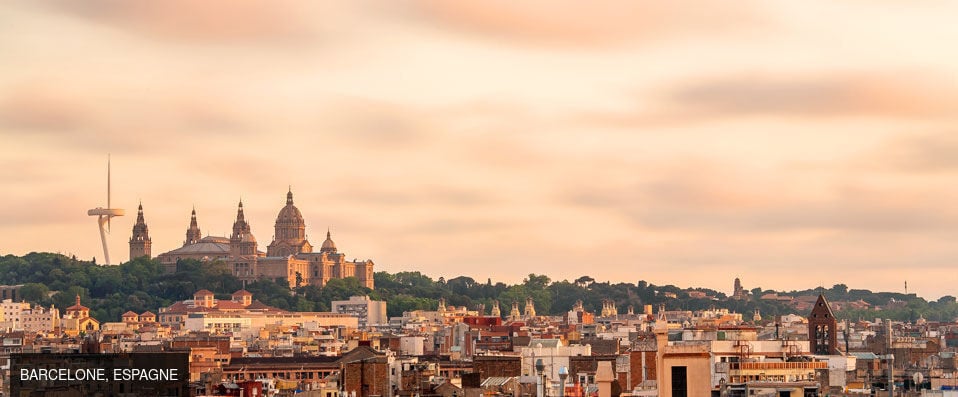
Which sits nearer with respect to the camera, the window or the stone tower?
the window

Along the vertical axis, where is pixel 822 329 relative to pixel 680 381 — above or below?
above

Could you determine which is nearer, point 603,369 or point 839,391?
point 603,369

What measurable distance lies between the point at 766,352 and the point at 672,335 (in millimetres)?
13512

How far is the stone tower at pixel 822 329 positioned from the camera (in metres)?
88.4

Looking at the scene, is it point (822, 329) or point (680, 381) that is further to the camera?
point (822, 329)

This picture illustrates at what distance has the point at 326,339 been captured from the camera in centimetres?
18350

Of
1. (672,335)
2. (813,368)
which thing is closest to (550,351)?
(672,335)

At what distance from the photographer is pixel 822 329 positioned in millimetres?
89625

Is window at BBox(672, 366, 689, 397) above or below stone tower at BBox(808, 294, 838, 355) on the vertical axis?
below

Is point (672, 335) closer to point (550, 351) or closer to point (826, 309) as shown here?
point (550, 351)

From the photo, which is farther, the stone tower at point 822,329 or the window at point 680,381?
the stone tower at point 822,329

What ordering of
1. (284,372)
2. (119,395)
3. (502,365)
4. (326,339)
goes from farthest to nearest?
(326,339)
(284,372)
(502,365)
(119,395)

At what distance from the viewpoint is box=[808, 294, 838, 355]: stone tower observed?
290 feet

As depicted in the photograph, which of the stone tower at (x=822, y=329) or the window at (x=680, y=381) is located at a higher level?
the stone tower at (x=822, y=329)
